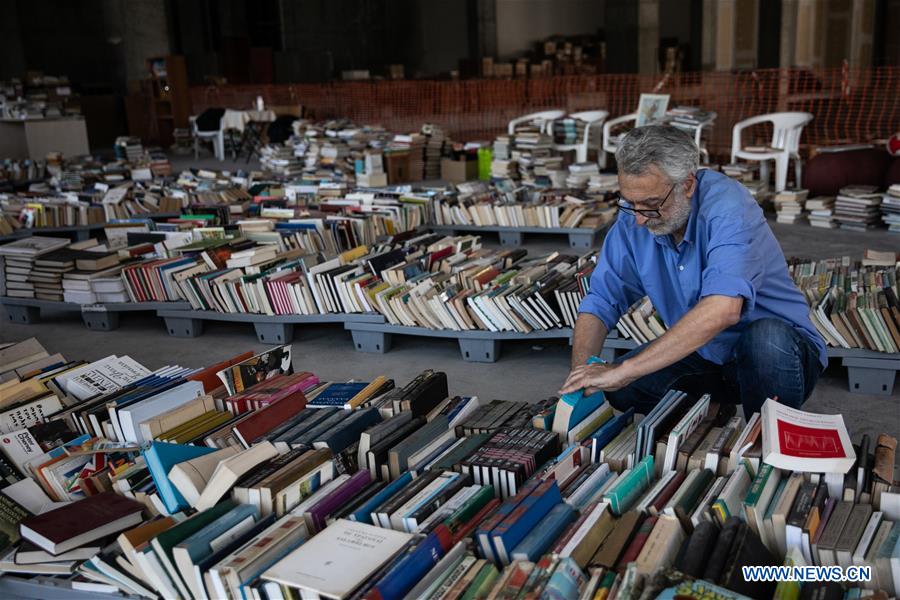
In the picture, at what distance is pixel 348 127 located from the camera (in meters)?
13.4

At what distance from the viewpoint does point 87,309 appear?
233 inches

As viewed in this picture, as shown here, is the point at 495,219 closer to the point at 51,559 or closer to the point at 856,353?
the point at 856,353

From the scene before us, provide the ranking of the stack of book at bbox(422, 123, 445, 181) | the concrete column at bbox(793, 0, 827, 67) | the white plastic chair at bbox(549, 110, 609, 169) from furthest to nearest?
the concrete column at bbox(793, 0, 827, 67) → the stack of book at bbox(422, 123, 445, 181) → the white plastic chair at bbox(549, 110, 609, 169)

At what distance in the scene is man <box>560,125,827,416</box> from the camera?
8.48 feet

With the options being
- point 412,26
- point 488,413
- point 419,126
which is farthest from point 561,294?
point 412,26

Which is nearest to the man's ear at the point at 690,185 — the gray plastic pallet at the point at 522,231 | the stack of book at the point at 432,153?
the gray plastic pallet at the point at 522,231

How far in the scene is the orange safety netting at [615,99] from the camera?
429 inches

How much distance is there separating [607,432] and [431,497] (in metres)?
0.66

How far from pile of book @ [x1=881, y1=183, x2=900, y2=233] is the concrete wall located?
15.2 meters

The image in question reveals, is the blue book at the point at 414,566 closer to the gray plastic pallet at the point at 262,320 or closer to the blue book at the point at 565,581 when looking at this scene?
the blue book at the point at 565,581

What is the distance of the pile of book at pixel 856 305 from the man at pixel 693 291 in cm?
118

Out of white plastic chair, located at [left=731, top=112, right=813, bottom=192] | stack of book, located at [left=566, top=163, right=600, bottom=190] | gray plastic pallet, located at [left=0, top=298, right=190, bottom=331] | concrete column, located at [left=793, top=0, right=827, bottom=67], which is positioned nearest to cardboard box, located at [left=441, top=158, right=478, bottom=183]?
stack of book, located at [left=566, top=163, right=600, bottom=190]

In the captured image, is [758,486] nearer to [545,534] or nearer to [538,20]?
[545,534]

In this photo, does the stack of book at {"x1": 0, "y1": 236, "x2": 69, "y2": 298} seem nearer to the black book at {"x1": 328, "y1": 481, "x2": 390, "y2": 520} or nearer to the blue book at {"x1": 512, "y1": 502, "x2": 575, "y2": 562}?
the black book at {"x1": 328, "y1": 481, "x2": 390, "y2": 520}
